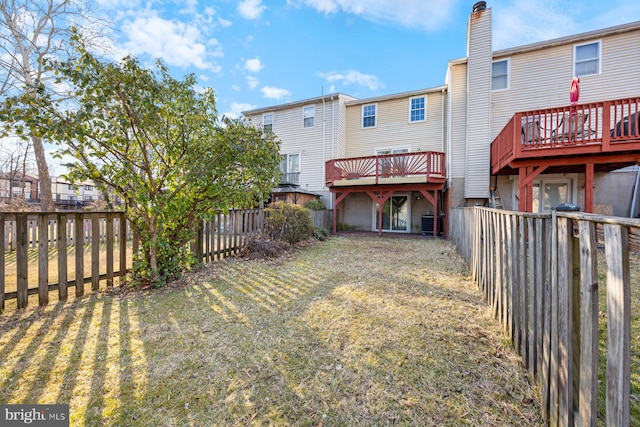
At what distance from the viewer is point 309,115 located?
16203 millimetres

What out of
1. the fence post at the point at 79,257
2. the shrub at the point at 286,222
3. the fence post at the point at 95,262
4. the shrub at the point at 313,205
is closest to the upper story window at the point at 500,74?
the shrub at the point at 313,205

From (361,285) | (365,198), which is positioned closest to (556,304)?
(361,285)

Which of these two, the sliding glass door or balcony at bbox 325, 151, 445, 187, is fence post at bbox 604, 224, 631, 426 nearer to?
balcony at bbox 325, 151, 445, 187

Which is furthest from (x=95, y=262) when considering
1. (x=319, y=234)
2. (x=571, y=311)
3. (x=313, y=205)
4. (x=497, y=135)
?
(x=497, y=135)

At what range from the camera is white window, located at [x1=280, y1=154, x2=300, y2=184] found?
54.6ft

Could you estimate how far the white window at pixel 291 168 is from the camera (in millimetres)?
16641

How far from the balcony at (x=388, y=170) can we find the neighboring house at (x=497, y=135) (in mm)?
46

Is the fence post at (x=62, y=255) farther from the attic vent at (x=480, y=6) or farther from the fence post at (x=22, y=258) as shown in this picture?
the attic vent at (x=480, y=6)

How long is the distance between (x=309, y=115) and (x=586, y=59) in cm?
1244

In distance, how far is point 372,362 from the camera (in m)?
2.57

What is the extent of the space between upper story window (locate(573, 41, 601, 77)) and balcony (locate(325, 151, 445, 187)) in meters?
6.26

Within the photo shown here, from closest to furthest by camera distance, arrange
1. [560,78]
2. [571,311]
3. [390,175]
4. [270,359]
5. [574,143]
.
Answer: [571,311]
[270,359]
[574,143]
[560,78]
[390,175]

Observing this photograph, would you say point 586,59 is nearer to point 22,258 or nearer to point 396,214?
point 396,214

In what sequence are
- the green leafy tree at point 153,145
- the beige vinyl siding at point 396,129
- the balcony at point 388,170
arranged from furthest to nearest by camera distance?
the beige vinyl siding at point 396,129 < the balcony at point 388,170 < the green leafy tree at point 153,145
